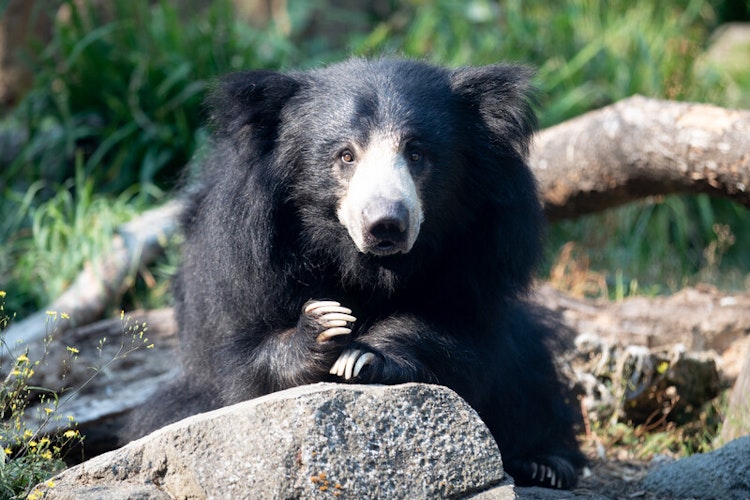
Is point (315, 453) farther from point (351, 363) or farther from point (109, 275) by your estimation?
point (109, 275)

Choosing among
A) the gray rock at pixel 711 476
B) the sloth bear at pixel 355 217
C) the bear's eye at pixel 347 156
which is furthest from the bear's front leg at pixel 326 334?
the gray rock at pixel 711 476

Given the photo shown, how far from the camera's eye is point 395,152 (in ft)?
11.2

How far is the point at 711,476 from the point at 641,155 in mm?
2400

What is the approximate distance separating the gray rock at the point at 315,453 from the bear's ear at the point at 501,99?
125 cm

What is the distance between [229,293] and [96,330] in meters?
1.98

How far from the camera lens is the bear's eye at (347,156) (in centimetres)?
351

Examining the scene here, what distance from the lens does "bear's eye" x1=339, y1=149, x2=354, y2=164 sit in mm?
3506

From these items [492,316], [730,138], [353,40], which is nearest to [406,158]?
[492,316]

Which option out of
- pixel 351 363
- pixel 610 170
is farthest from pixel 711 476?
pixel 610 170

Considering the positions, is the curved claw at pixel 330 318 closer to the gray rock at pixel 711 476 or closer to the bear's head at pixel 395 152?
the bear's head at pixel 395 152

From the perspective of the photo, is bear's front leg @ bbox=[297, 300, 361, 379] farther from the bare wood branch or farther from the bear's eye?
the bare wood branch

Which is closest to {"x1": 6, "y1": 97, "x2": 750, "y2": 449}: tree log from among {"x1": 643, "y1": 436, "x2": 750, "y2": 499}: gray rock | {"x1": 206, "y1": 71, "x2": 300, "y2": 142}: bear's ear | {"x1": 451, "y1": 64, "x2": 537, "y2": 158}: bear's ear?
{"x1": 643, "y1": 436, "x2": 750, "y2": 499}: gray rock

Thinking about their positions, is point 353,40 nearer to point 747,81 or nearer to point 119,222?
point 119,222

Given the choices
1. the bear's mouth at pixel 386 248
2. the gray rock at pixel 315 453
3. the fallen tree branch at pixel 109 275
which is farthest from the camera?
the fallen tree branch at pixel 109 275
